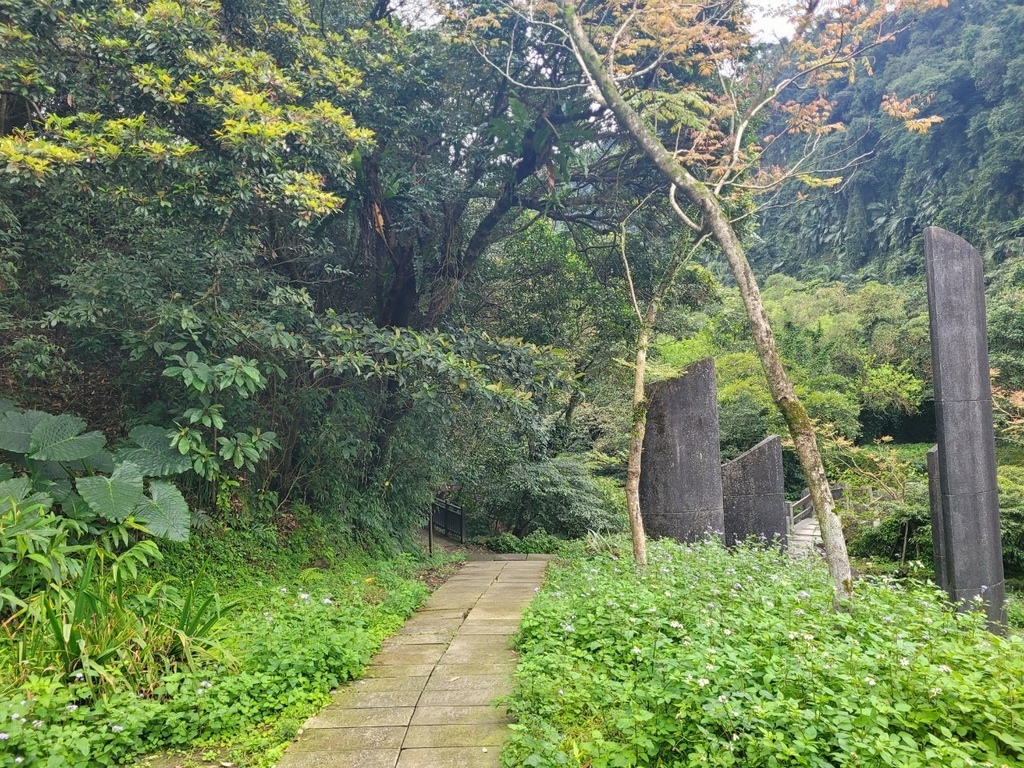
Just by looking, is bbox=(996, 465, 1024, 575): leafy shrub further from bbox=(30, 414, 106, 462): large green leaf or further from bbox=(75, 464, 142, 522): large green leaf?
bbox=(30, 414, 106, 462): large green leaf

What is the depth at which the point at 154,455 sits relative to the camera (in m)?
5.13

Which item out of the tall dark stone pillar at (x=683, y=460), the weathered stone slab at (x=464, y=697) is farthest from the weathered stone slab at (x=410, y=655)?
the tall dark stone pillar at (x=683, y=460)

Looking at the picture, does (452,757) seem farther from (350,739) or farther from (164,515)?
(164,515)

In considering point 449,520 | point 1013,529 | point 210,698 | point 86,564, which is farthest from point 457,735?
point 1013,529

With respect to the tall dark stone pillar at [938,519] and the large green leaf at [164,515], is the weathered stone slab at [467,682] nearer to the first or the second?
the large green leaf at [164,515]

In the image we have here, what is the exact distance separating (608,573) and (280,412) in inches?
149

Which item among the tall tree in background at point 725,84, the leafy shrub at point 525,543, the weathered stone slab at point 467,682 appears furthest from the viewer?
the leafy shrub at point 525,543

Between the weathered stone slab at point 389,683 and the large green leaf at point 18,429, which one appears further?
the large green leaf at point 18,429

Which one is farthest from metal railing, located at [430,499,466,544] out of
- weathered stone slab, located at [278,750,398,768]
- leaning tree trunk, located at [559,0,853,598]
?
weathered stone slab, located at [278,750,398,768]

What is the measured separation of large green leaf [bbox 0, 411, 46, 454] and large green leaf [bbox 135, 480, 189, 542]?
3.20 ft

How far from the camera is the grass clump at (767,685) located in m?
2.27

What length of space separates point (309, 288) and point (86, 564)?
4398 mm

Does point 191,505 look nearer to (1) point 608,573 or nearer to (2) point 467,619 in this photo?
(2) point 467,619

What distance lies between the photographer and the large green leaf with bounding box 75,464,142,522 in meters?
4.45
